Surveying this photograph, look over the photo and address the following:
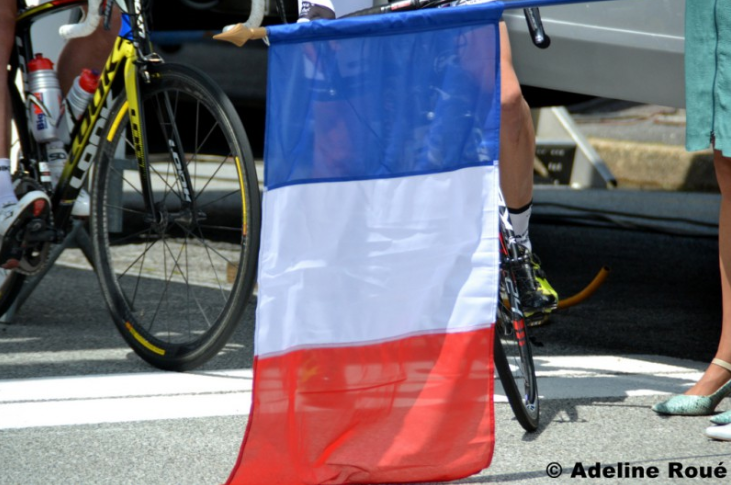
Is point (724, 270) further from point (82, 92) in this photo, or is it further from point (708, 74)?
point (82, 92)

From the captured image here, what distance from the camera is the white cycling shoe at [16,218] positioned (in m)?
4.06

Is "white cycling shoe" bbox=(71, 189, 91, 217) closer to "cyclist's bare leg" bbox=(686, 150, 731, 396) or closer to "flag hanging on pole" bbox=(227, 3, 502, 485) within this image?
"flag hanging on pole" bbox=(227, 3, 502, 485)

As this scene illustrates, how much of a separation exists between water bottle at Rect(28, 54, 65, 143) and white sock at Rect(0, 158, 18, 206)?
212mm

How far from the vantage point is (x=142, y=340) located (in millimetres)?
4086

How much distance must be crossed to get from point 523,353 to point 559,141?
27.2 ft

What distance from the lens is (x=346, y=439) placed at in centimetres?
280

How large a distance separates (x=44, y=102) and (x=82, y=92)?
185mm

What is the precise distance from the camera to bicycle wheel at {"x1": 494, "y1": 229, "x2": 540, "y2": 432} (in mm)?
3342

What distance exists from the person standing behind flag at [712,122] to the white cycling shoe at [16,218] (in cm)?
210

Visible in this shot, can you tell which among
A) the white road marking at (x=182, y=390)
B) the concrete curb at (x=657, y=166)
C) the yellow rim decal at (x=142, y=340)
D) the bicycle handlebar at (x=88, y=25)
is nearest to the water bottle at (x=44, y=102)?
the bicycle handlebar at (x=88, y=25)

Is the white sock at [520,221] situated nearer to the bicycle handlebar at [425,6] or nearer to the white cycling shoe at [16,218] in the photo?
the bicycle handlebar at [425,6]

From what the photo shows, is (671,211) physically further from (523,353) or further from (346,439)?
(346,439)

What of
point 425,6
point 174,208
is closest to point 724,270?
point 425,6

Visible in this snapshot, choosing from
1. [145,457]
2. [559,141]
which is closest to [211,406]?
[145,457]
